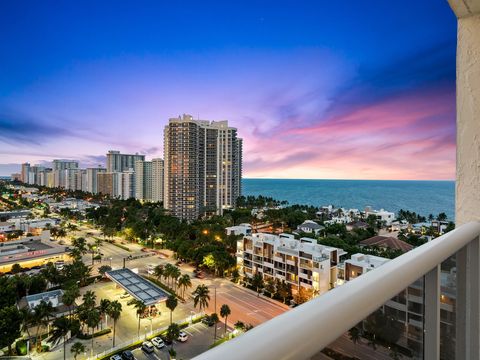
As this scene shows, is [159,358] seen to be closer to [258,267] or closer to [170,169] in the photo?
[258,267]

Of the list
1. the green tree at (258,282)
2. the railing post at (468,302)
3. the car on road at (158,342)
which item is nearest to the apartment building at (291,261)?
the green tree at (258,282)

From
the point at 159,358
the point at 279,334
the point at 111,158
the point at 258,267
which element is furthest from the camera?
the point at 111,158

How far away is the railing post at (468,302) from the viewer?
0.72 m

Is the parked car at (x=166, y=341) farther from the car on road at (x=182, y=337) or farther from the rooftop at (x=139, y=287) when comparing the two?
the rooftop at (x=139, y=287)

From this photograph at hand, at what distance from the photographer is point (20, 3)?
17.7 m

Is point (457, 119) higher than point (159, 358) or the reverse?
higher

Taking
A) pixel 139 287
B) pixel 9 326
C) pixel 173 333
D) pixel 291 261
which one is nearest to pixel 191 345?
pixel 173 333

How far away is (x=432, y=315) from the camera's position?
57 cm

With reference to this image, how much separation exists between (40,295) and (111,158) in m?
54.4

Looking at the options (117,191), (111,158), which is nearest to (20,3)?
(117,191)

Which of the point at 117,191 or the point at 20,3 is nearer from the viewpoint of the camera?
the point at 20,3

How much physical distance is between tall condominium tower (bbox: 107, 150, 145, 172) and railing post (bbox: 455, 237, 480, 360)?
6568cm

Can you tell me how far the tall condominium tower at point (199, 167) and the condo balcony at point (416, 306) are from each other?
27449 mm

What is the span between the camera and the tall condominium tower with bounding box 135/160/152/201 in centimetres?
5034
